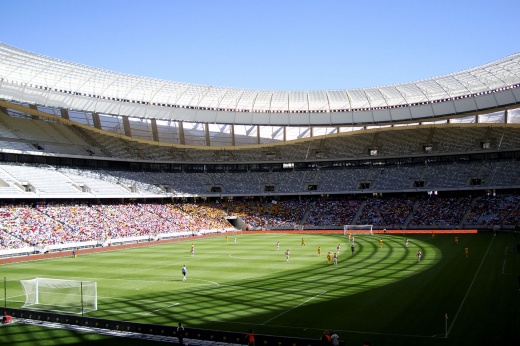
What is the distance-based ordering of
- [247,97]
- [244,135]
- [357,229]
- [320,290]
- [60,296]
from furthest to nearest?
1. [244,135]
2. [247,97]
3. [357,229]
4. [320,290]
5. [60,296]

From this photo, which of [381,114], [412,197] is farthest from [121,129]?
[412,197]

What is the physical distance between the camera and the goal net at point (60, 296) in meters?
23.5

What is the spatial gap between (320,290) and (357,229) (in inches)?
1619

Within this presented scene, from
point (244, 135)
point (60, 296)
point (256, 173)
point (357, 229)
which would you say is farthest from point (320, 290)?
point (256, 173)

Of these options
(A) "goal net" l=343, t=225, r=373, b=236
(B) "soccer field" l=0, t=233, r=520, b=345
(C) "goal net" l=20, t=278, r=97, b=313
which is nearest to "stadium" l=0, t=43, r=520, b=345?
(B) "soccer field" l=0, t=233, r=520, b=345

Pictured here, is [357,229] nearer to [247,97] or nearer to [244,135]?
[247,97]

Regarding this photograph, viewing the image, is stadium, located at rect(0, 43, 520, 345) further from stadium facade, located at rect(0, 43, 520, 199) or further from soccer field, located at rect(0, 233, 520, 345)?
soccer field, located at rect(0, 233, 520, 345)

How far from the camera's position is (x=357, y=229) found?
66625 mm

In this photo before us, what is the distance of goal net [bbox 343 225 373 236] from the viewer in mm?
62281

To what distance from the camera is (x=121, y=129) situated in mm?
71812

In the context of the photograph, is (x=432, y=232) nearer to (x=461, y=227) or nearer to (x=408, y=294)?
(x=461, y=227)

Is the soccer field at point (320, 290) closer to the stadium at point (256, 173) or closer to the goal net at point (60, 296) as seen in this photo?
the stadium at point (256, 173)

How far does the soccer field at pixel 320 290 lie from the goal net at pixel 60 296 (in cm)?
87

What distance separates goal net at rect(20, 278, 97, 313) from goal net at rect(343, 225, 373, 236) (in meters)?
43.0
